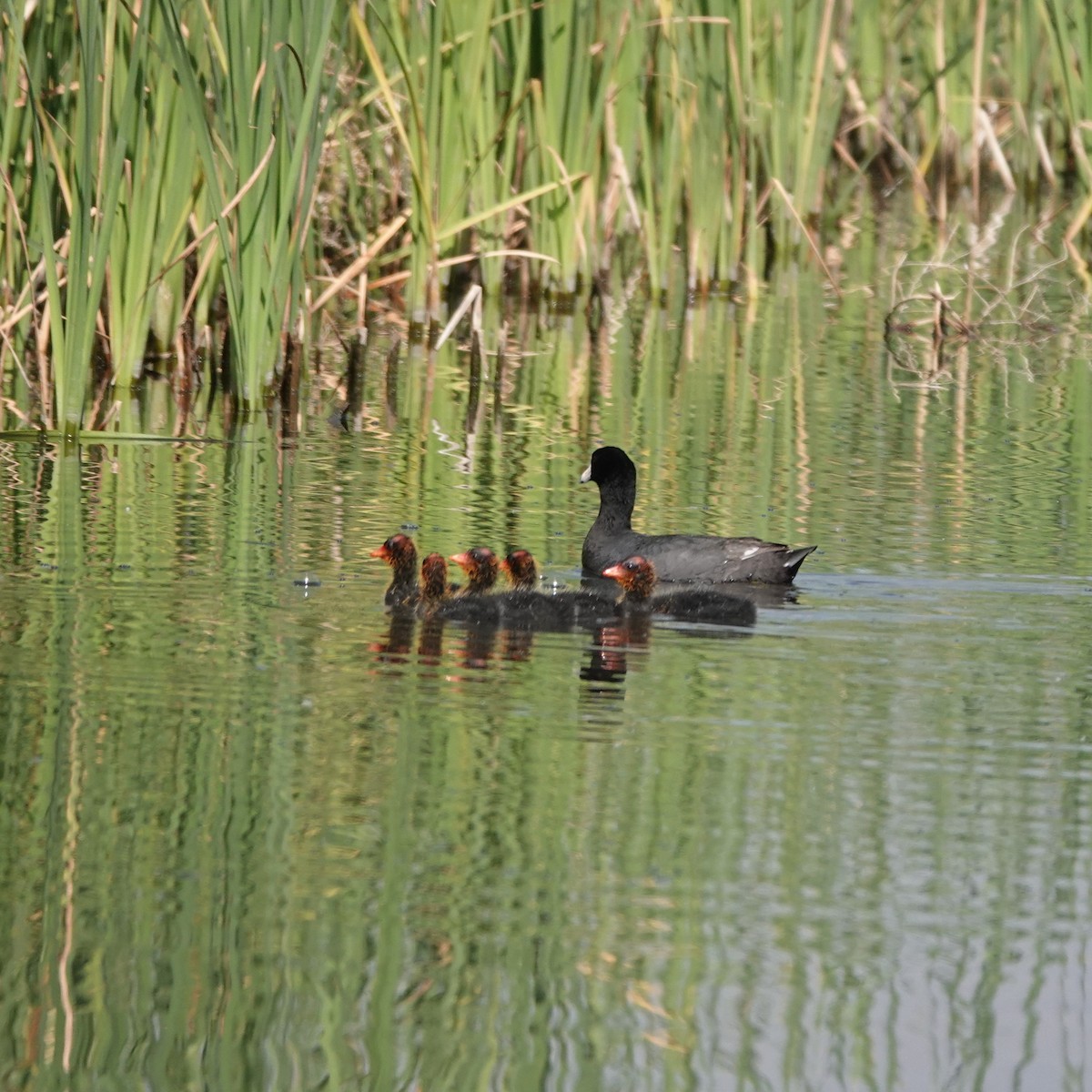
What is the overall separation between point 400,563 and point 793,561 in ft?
4.54

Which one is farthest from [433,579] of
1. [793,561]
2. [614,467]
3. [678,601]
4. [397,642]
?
[614,467]

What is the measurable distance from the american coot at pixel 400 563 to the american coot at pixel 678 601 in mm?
658

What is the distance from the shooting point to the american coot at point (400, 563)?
7652 millimetres

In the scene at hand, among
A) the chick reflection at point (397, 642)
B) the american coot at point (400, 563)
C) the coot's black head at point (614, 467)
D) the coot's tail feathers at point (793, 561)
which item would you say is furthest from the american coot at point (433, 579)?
the coot's black head at point (614, 467)

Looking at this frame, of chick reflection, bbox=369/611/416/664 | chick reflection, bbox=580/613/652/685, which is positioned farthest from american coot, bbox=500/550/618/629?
chick reflection, bbox=369/611/416/664

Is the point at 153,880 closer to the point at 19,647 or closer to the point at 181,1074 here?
the point at 181,1074

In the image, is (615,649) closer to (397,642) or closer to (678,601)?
(397,642)

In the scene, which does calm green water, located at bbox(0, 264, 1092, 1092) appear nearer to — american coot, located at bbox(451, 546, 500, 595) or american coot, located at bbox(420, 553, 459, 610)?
american coot, located at bbox(420, 553, 459, 610)

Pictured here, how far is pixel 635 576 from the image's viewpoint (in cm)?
785

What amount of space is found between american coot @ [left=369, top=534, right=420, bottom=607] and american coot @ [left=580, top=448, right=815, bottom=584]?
95 centimetres

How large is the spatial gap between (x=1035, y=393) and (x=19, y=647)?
7.49 metres

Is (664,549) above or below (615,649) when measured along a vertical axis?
above

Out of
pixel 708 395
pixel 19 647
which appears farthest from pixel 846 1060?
pixel 708 395

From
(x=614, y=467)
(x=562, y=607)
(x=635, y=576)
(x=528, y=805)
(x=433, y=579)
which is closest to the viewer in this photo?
(x=528, y=805)
